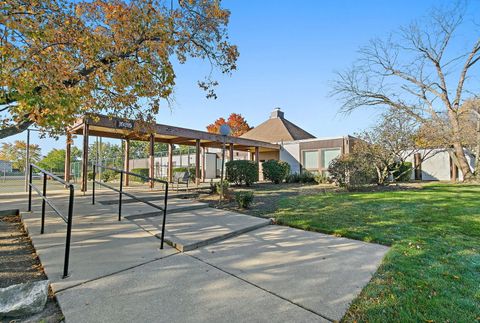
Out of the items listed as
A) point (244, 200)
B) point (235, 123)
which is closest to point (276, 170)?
point (244, 200)

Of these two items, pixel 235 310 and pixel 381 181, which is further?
pixel 381 181

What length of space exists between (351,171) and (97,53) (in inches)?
378

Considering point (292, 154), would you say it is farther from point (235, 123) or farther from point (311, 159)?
point (235, 123)

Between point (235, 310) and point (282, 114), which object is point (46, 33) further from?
point (282, 114)

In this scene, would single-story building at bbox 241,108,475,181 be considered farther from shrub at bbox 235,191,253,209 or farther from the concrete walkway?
the concrete walkway

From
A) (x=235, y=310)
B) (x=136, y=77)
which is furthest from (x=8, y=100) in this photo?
(x=235, y=310)

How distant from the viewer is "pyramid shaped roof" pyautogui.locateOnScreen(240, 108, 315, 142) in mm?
20969

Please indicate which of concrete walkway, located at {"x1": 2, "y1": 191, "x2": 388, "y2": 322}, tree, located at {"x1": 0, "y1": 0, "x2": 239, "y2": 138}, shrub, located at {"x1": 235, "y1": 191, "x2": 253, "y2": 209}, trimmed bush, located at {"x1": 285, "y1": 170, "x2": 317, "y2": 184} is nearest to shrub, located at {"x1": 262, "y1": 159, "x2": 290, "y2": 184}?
trimmed bush, located at {"x1": 285, "y1": 170, "x2": 317, "y2": 184}

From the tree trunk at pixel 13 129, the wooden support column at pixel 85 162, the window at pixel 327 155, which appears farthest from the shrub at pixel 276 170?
the tree trunk at pixel 13 129

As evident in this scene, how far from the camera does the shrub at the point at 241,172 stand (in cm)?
1177

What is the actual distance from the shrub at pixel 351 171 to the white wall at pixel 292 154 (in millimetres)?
7171

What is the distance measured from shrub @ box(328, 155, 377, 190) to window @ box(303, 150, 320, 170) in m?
6.44

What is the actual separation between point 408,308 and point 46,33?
5.27m

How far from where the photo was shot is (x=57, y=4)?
390 cm
